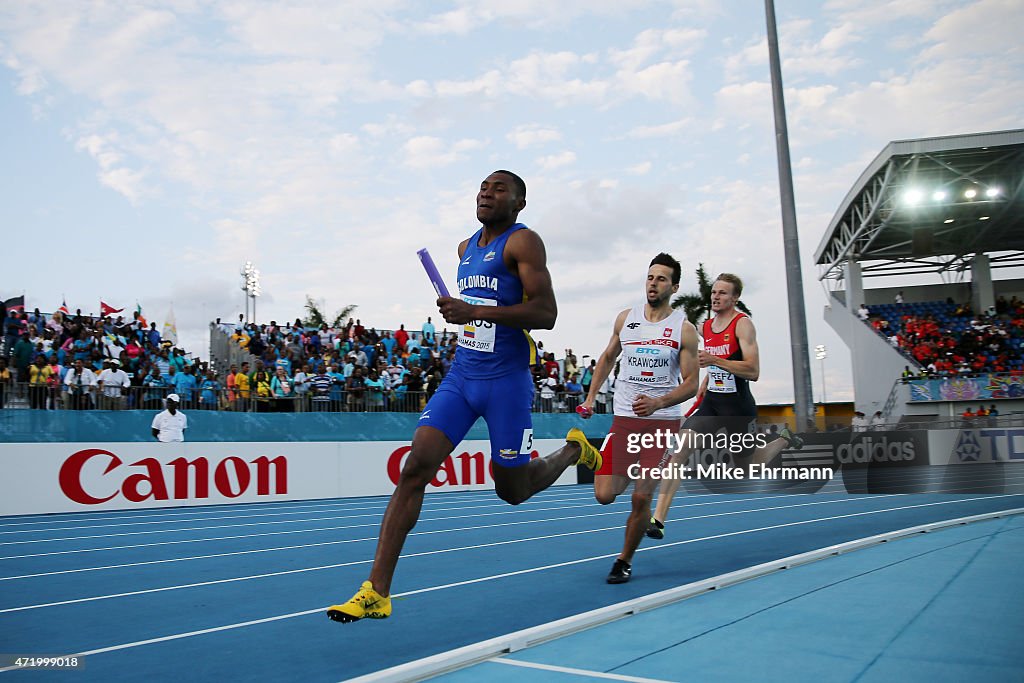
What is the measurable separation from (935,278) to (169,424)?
136 feet

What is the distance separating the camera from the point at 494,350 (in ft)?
15.6

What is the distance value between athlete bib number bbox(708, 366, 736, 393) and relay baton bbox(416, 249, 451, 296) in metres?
4.47

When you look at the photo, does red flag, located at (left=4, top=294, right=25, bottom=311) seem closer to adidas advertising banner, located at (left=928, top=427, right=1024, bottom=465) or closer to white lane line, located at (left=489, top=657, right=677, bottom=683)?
white lane line, located at (left=489, top=657, right=677, bottom=683)

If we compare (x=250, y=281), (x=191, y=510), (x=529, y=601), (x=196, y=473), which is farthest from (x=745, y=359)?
(x=250, y=281)

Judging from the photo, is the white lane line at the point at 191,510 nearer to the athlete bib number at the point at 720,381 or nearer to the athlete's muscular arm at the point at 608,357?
the athlete bib number at the point at 720,381

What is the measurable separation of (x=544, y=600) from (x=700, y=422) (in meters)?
3.65

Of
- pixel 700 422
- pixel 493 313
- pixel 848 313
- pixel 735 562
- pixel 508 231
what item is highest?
pixel 848 313

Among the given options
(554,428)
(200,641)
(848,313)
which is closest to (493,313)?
(200,641)

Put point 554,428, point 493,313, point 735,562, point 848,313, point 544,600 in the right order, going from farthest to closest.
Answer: point 848,313 < point 554,428 < point 735,562 < point 544,600 < point 493,313

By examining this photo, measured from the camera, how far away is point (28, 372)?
16828 mm

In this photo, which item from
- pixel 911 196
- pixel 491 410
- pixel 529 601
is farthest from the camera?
pixel 911 196

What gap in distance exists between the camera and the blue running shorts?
15.3 feet

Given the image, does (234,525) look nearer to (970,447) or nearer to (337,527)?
(337,527)

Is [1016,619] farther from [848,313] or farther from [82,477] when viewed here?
[848,313]
